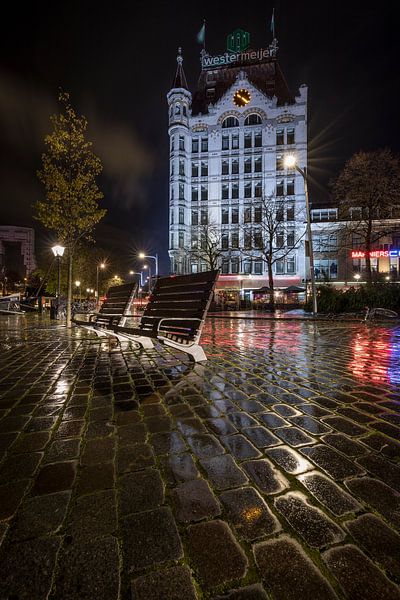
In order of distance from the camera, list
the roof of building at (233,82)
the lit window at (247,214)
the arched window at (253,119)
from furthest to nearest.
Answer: the roof of building at (233,82)
the arched window at (253,119)
the lit window at (247,214)

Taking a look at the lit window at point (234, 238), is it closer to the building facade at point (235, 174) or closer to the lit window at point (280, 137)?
the building facade at point (235, 174)

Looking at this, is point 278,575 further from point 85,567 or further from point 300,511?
point 85,567

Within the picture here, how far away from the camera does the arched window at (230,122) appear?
46.0 meters

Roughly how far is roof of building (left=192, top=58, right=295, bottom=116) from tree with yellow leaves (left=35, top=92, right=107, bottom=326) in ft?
137

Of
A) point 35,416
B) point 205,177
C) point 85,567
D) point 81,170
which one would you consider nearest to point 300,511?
point 85,567

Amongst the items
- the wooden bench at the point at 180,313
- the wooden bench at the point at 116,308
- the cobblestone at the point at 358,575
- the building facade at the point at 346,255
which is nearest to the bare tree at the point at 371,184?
the building facade at the point at 346,255

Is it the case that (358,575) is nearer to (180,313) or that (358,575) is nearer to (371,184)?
(180,313)

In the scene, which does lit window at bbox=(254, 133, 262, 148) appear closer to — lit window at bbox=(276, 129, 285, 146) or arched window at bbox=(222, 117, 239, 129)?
lit window at bbox=(276, 129, 285, 146)

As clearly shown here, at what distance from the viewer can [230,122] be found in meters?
46.3

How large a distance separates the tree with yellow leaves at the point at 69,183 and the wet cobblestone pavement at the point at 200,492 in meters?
11.9

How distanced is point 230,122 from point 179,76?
11.9m

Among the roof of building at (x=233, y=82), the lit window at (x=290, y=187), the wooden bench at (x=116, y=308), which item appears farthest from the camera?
the roof of building at (x=233, y=82)

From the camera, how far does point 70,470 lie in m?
1.74

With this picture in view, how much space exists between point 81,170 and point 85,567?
15.2 m
